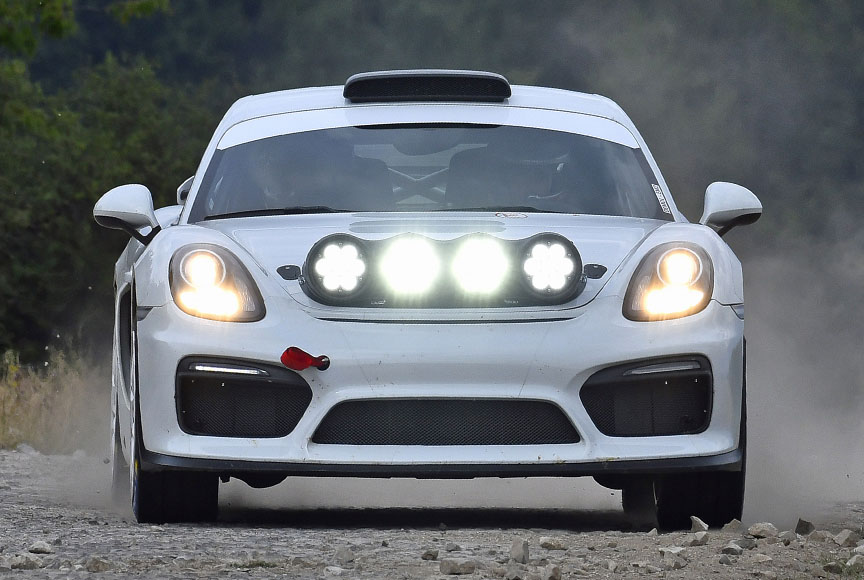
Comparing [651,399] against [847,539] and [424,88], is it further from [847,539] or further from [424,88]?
[424,88]

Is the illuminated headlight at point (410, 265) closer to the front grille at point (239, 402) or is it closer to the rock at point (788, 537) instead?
the front grille at point (239, 402)

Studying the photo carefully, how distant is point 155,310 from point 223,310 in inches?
8.8

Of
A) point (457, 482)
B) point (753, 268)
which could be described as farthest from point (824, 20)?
point (457, 482)

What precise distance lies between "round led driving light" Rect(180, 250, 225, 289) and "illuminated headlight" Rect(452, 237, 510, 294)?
0.73 meters

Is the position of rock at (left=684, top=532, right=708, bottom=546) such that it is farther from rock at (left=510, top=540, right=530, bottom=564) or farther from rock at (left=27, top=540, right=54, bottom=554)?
rock at (left=27, top=540, right=54, bottom=554)

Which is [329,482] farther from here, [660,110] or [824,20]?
[824,20]

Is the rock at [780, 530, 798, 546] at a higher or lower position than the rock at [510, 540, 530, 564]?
lower

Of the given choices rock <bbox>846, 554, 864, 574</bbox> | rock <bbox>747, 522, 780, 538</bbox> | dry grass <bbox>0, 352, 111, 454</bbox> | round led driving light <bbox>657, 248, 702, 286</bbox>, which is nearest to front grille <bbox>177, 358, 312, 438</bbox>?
round led driving light <bbox>657, 248, 702, 286</bbox>

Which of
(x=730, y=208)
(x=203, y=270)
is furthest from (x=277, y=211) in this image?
(x=730, y=208)

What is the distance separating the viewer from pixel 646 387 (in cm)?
566

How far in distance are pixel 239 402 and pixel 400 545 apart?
717mm

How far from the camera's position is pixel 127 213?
646 centimetres

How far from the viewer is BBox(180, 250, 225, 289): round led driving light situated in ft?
18.8

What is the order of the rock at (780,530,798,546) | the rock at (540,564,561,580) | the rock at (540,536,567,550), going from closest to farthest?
1. the rock at (540,564,561,580)
2. the rock at (540,536,567,550)
3. the rock at (780,530,798,546)
